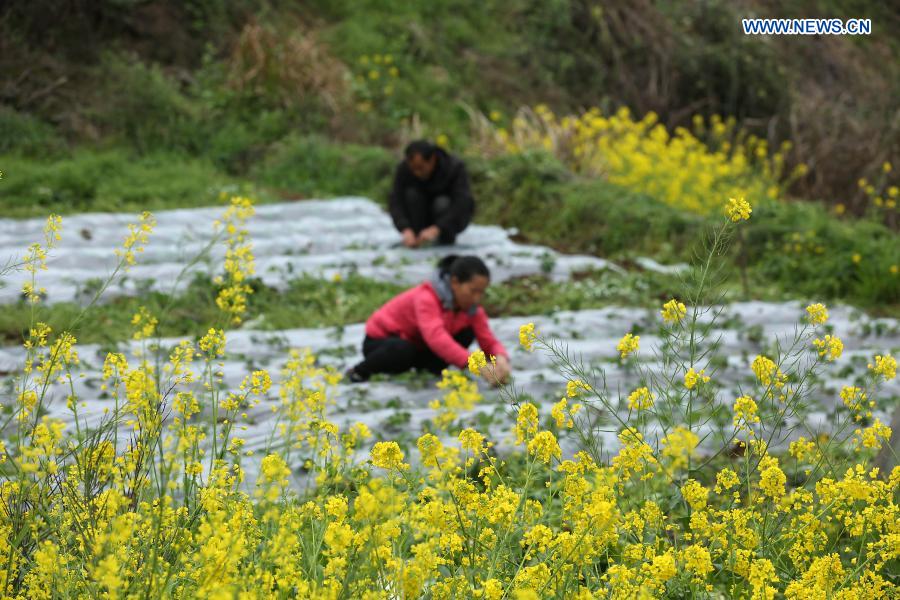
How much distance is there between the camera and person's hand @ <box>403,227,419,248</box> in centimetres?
716

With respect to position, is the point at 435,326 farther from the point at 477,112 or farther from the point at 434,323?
the point at 477,112

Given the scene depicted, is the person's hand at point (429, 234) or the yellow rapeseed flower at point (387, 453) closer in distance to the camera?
the yellow rapeseed flower at point (387, 453)

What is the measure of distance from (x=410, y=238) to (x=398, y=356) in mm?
2449

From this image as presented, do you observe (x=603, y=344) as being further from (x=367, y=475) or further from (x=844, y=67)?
(x=844, y=67)

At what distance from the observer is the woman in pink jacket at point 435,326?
4594 millimetres

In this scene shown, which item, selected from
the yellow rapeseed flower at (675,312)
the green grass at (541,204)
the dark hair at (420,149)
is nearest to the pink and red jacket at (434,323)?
the dark hair at (420,149)

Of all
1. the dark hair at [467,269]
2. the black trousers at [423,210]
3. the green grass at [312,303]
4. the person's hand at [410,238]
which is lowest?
the green grass at [312,303]

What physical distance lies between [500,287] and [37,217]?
11.2ft

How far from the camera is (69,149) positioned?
920cm

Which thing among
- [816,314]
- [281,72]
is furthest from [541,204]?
[816,314]

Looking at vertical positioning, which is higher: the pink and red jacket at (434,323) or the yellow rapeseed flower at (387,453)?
the yellow rapeseed flower at (387,453)

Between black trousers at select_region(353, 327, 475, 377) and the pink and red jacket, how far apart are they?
0.05m

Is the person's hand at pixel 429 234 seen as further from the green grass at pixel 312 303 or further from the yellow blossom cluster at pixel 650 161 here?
the yellow blossom cluster at pixel 650 161

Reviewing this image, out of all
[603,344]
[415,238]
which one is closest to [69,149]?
[415,238]
